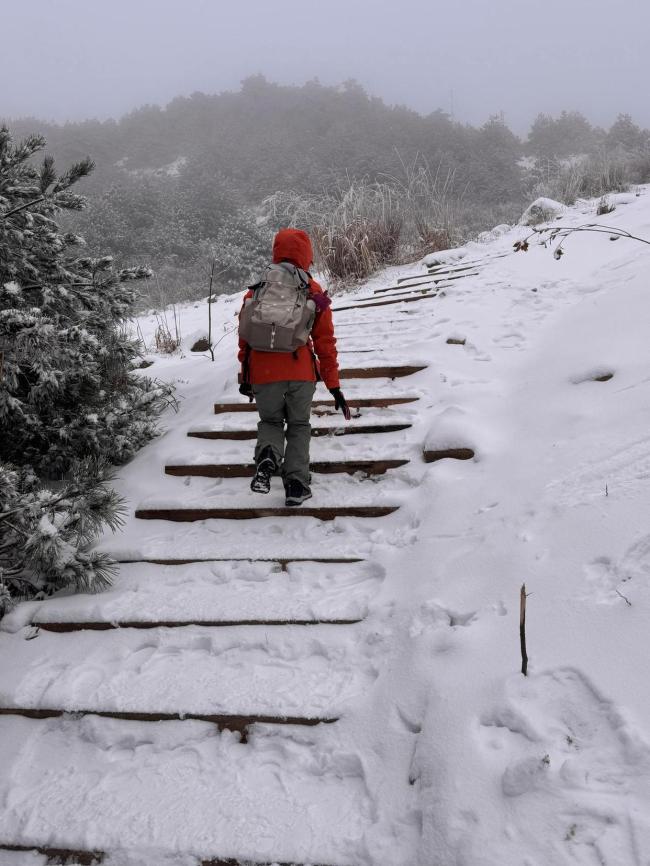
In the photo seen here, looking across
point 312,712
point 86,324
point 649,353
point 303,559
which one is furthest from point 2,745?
point 649,353

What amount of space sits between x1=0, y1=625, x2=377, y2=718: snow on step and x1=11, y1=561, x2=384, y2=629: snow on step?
0.23ft

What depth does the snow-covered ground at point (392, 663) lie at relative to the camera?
4.18 ft

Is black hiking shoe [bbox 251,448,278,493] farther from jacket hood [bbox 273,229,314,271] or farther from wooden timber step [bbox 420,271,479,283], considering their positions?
wooden timber step [bbox 420,271,479,283]

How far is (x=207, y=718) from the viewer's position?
5.66 feet

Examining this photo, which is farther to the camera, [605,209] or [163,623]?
[605,209]

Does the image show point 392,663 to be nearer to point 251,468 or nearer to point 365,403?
point 251,468

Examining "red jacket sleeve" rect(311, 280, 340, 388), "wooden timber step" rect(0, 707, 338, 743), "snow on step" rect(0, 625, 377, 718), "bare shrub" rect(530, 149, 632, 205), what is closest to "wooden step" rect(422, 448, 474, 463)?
"red jacket sleeve" rect(311, 280, 340, 388)

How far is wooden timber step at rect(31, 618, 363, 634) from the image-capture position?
204 cm

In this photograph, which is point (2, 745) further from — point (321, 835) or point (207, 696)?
point (321, 835)

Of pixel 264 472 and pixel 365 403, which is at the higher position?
pixel 365 403

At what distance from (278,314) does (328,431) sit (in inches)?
35.8

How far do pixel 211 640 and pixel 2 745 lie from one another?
747mm

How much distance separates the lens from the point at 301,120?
898 inches

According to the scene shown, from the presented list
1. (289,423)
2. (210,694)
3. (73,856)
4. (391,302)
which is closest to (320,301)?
(289,423)
